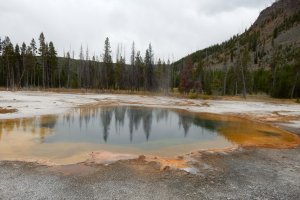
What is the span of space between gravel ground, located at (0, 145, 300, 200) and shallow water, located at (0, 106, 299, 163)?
228 cm

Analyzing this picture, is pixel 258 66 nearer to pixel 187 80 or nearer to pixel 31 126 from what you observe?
pixel 187 80

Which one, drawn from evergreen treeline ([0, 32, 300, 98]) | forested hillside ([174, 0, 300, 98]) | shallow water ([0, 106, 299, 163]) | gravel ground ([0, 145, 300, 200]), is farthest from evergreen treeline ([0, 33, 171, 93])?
gravel ground ([0, 145, 300, 200])

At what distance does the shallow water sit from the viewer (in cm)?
1528

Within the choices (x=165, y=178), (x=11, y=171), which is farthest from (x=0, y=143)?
(x=165, y=178)

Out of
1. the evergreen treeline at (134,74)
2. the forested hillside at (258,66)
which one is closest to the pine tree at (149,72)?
the evergreen treeline at (134,74)

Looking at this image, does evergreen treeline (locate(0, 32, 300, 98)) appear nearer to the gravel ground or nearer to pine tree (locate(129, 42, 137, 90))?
pine tree (locate(129, 42, 137, 90))

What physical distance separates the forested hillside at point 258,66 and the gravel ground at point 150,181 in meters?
53.9

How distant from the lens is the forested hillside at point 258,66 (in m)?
72.6

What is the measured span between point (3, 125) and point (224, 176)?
17.2 meters

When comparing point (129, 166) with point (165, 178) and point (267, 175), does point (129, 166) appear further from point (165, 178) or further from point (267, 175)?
point (267, 175)

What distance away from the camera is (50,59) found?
91.4m

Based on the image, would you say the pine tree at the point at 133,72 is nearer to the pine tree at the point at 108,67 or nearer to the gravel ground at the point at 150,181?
the pine tree at the point at 108,67

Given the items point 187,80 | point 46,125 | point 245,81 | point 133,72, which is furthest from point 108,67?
point 46,125

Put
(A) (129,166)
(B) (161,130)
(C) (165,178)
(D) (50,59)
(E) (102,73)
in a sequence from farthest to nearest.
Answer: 1. (E) (102,73)
2. (D) (50,59)
3. (B) (161,130)
4. (A) (129,166)
5. (C) (165,178)
